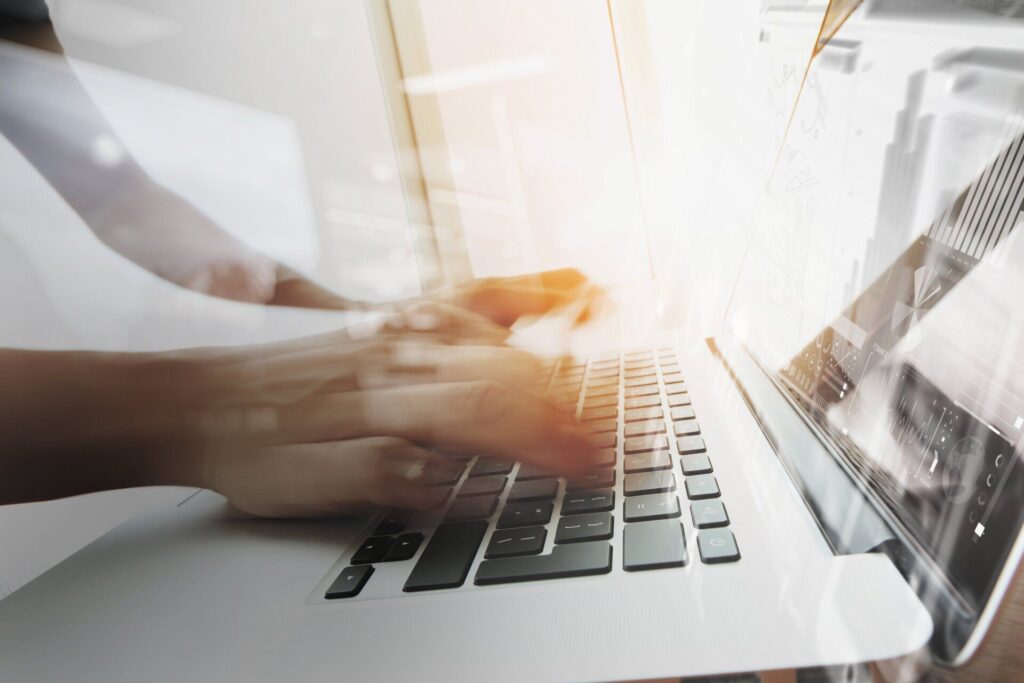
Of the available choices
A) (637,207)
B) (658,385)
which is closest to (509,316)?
(658,385)

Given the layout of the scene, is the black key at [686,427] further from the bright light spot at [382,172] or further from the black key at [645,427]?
the bright light spot at [382,172]

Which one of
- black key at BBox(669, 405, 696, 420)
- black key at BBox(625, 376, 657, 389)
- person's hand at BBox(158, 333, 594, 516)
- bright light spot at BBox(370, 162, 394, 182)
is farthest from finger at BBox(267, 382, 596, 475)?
bright light spot at BBox(370, 162, 394, 182)

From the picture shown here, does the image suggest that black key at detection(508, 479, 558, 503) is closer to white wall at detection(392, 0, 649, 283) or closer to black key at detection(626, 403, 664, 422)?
black key at detection(626, 403, 664, 422)

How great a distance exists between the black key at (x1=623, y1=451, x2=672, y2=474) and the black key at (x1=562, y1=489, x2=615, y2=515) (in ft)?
0.11

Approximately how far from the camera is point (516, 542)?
0.81 ft

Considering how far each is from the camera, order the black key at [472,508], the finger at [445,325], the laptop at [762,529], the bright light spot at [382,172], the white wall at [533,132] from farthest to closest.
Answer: the bright light spot at [382,172]
the white wall at [533,132]
the finger at [445,325]
the black key at [472,508]
the laptop at [762,529]

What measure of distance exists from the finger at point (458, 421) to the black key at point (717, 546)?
77 mm

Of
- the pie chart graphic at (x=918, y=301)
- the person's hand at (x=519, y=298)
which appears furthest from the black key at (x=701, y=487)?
the person's hand at (x=519, y=298)

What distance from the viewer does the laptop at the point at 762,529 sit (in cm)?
18

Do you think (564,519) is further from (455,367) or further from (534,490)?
(455,367)

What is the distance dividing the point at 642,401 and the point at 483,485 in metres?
0.18

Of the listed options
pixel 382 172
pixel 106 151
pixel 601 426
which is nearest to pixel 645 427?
pixel 601 426

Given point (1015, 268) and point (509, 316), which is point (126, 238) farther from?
point (1015, 268)

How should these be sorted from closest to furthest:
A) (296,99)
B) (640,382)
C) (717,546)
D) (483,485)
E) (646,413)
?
(717,546) < (483,485) < (646,413) < (640,382) < (296,99)
